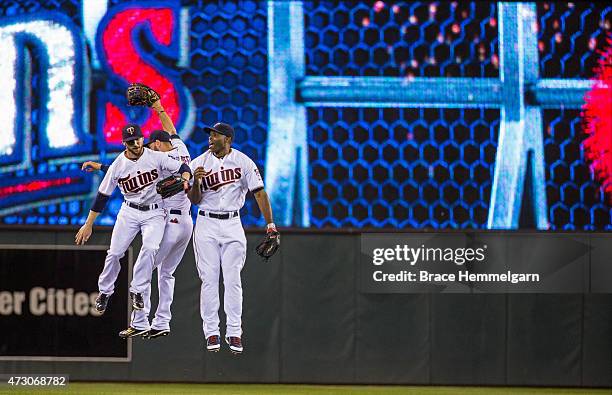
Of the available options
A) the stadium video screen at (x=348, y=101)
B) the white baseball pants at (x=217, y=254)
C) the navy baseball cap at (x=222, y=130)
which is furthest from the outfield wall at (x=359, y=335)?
the navy baseball cap at (x=222, y=130)

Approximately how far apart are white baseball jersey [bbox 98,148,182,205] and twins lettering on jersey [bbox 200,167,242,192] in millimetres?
222

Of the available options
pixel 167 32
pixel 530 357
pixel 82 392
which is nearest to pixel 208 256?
pixel 82 392

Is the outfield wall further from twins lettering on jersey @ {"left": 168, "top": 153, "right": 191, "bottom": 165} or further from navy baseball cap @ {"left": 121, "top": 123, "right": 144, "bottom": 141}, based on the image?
navy baseball cap @ {"left": 121, "top": 123, "right": 144, "bottom": 141}

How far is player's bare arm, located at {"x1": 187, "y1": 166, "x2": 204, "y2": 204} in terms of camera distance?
7.70 meters

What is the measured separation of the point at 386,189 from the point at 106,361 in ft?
9.85

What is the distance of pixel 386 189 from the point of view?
1012 cm

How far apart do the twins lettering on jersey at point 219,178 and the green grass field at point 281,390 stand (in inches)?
101

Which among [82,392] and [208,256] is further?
[82,392]

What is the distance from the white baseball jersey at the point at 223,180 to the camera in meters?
7.73

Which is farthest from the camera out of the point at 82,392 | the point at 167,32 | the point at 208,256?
the point at 167,32

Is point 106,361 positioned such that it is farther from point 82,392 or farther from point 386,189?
point 386,189

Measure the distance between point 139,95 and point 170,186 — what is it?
2.57 ft

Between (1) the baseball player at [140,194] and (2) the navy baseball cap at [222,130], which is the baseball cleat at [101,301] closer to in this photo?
(1) the baseball player at [140,194]

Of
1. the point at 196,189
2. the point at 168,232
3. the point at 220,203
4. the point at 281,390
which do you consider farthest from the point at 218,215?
the point at 281,390
